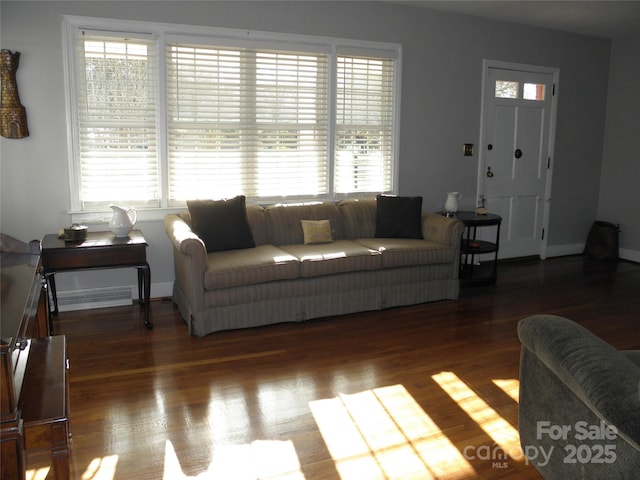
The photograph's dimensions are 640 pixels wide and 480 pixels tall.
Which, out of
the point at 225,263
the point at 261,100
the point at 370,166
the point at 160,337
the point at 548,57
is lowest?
the point at 160,337

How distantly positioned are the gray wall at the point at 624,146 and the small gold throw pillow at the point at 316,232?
3990 millimetres

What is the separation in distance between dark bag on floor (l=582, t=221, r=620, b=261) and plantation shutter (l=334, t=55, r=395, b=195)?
2.89m

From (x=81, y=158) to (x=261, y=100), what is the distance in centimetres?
154

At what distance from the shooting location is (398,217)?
4.77 meters

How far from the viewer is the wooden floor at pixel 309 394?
2.32 metres

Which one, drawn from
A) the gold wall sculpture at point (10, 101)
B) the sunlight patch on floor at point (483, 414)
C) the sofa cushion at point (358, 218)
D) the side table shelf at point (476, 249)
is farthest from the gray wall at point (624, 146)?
the gold wall sculpture at point (10, 101)

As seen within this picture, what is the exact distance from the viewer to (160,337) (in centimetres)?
372

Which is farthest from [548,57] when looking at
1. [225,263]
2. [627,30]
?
[225,263]

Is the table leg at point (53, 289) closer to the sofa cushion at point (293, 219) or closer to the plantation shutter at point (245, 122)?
the plantation shutter at point (245, 122)

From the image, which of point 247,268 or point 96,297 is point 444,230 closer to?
point 247,268

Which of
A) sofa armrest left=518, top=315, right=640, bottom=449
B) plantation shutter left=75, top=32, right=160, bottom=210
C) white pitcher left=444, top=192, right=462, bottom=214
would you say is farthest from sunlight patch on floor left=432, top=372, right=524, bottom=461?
plantation shutter left=75, top=32, right=160, bottom=210

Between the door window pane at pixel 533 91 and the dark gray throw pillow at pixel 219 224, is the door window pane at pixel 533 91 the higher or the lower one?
the higher one

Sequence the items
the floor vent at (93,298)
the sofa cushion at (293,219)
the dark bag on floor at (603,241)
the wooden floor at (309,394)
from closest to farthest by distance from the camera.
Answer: the wooden floor at (309,394) < the floor vent at (93,298) < the sofa cushion at (293,219) < the dark bag on floor at (603,241)

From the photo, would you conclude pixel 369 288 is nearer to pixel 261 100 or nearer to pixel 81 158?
pixel 261 100
